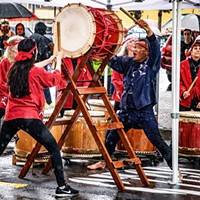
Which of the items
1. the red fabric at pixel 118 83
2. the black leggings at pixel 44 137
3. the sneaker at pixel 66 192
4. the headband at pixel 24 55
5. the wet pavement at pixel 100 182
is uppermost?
the headband at pixel 24 55

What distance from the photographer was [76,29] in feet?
26.3

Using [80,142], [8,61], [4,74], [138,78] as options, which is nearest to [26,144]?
[80,142]

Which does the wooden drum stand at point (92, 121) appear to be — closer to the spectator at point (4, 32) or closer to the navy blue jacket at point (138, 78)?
the navy blue jacket at point (138, 78)

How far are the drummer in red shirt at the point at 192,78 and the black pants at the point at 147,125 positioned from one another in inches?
66.3

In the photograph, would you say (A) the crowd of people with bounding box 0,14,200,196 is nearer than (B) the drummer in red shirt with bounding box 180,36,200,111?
Yes

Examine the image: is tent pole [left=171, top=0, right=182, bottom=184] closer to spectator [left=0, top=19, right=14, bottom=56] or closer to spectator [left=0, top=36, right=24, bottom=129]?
spectator [left=0, top=36, right=24, bottom=129]

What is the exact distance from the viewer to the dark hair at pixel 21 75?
754 cm

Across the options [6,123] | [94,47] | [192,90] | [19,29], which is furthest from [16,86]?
[19,29]

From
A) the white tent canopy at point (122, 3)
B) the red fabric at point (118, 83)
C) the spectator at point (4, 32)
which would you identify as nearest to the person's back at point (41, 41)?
the spectator at point (4, 32)

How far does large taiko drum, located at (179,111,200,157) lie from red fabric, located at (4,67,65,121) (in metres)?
2.86

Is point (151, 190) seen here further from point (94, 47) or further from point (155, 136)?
point (94, 47)

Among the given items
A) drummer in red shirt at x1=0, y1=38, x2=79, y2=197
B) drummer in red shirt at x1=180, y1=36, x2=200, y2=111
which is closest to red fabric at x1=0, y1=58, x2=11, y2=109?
drummer in red shirt at x1=0, y1=38, x2=79, y2=197

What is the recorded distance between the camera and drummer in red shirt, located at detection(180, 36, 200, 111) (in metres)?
10.2

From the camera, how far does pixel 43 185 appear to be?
8133 mm
